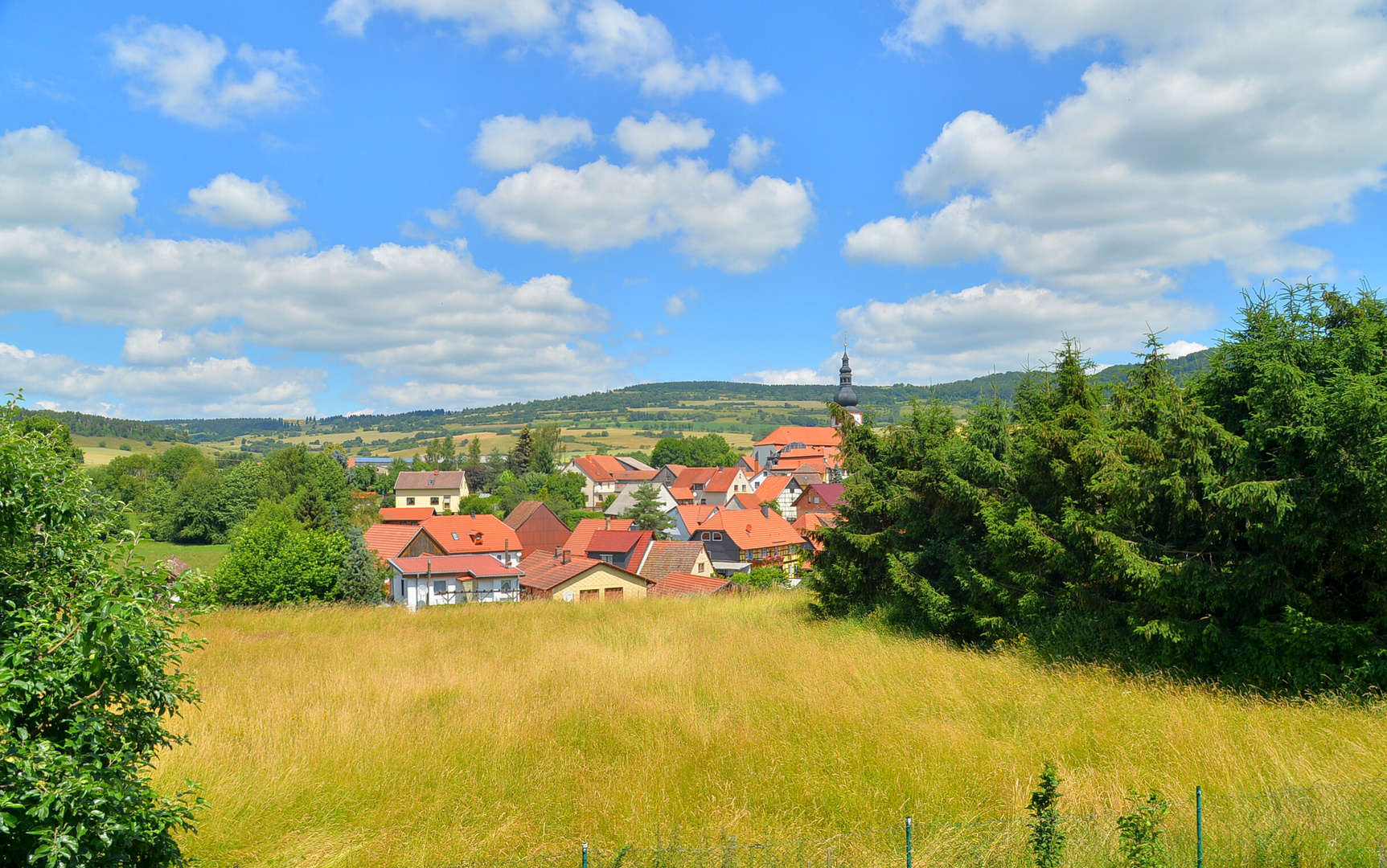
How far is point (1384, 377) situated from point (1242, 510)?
207 cm

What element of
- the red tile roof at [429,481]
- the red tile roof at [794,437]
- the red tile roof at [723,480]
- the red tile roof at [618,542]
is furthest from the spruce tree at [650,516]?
the red tile roof at [794,437]

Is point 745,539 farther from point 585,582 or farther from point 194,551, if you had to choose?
point 194,551

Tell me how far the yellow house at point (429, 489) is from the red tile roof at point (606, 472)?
64.0ft

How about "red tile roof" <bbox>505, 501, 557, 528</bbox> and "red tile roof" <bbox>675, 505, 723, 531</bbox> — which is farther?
"red tile roof" <bbox>505, 501, 557, 528</bbox>

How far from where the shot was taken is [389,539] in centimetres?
4912

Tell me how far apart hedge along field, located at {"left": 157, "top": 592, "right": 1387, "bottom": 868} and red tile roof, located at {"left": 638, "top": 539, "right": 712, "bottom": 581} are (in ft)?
98.9

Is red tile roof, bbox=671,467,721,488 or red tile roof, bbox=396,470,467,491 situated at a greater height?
red tile roof, bbox=396,470,467,491

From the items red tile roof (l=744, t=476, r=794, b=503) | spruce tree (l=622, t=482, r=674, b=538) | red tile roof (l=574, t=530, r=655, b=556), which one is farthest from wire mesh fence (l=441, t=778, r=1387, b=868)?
red tile roof (l=744, t=476, r=794, b=503)

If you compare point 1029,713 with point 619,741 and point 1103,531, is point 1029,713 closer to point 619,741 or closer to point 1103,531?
point 1103,531

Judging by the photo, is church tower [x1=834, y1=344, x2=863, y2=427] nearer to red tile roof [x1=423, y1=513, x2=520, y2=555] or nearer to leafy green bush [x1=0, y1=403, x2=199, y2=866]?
red tile roof [x1=423, y1=513, x2=520, y2=555]

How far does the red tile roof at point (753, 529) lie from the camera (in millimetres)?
53125

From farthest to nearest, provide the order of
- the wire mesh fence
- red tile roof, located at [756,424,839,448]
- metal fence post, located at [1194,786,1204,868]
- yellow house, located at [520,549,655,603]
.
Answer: red tile roof, located at [756,424,839,448], yellow house, located at [520,549,655,603], the wire mesh fence, metal fence post, located at [1194,786,1204,868]

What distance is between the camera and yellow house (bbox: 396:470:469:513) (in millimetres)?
103938

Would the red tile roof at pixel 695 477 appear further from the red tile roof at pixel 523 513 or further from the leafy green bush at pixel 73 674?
the leafy green bush at pixel 73 674
